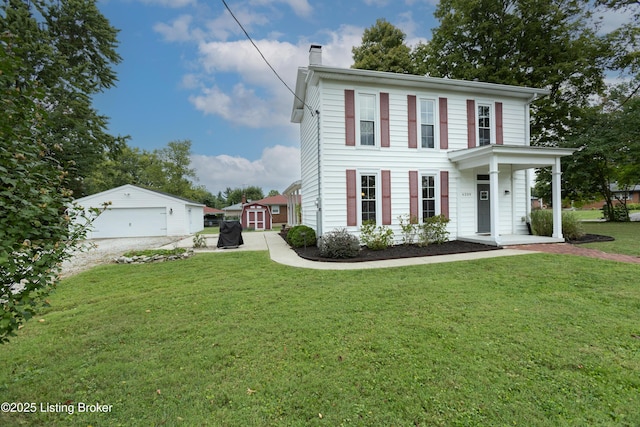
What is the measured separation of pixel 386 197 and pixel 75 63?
20.4 metres

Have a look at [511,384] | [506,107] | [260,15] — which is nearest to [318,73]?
[260,15]

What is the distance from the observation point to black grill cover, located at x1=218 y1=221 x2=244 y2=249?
466 inches

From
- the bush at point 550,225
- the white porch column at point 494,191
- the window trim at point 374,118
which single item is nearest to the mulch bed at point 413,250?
the bush at point 550,225

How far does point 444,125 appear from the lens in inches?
424

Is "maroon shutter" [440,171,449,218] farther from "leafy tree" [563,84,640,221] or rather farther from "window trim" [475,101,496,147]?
"leafy tree" [563,84,640,221]

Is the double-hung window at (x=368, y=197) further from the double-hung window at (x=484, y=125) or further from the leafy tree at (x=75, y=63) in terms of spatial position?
the leafy tree at (x=75, y=63)

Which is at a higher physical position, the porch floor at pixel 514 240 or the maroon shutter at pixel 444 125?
the maroon shutter at pixel 444 125

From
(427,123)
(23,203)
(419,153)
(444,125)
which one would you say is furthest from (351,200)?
(23,203)

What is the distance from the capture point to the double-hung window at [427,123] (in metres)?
10.6

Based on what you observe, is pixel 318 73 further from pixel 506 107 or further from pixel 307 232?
pixel 506 107

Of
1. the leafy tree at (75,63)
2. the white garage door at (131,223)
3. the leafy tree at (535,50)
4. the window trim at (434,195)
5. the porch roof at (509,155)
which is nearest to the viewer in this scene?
the porch roof at (509,155)

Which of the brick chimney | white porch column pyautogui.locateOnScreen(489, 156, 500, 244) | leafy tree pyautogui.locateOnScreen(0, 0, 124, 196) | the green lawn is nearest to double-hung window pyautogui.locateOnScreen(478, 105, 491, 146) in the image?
white porch column pyautogui.locateOnScreen(489, 156, 500, 244)

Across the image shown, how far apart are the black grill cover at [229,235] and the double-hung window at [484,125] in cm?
1027

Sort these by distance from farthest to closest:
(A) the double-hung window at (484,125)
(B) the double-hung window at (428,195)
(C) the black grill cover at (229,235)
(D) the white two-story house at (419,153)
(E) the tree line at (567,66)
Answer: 1. (E) the tree line at (567,66)
2. (C) the black grill cover at (229,235)
3. (A) the double-hung window at (484,125)
4. (B) the double-hung window at (428,195)
5. (D) the white two-story house at (419,153)
